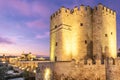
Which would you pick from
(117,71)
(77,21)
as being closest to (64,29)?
(77,21)

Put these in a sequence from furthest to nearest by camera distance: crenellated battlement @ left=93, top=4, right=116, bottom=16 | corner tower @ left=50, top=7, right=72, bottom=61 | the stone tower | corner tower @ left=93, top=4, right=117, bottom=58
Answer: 1. crenellated battlement @ left=93, top=4, right=116, bottom=16
2. corner tower @ left=50, top=7, right=72, bottom=61
3. the stone tower
4. corner tower @ left=93, top=4, right=117, bottom=58

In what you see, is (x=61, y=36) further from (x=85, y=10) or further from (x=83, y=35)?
(x=85, y=10)

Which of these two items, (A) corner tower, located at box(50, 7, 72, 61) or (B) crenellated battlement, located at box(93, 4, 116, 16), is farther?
(B) crenellated battlement, located at box(93, 4, 116, 16)

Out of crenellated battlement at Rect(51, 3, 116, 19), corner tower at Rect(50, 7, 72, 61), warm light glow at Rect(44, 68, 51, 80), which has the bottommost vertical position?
warm light glow at Rect(44, 68, 51, 80)

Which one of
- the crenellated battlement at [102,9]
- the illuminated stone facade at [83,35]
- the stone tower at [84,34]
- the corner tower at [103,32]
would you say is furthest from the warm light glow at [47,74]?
the crenellated battlement at [102,9]

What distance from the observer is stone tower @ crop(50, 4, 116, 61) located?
2731 cm

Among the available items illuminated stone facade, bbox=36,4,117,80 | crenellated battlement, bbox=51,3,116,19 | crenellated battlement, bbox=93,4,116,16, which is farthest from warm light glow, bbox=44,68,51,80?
crenellated battlement, bbox=93,4,116,16

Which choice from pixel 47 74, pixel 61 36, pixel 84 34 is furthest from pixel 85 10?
pixel 47 74

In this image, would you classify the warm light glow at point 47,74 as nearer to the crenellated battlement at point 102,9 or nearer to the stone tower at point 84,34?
the stone tower at point 84,34

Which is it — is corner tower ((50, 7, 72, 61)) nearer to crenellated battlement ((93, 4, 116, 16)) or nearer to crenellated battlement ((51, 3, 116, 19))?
crenellated battlement ((51, 3, 116, 19))

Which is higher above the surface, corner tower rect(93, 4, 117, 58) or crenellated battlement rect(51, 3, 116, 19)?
crenellated battlement rect(51, 3, 116, 19)


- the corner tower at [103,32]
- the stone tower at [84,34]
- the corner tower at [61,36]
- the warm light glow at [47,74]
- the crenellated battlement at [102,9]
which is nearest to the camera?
the warm light glow at [47,74]

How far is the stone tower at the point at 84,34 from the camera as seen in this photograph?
2731 centimetres

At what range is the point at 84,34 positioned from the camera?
27.8 meters
